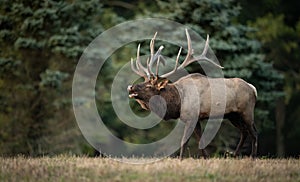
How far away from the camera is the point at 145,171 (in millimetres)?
10414

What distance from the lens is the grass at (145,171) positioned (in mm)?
10039

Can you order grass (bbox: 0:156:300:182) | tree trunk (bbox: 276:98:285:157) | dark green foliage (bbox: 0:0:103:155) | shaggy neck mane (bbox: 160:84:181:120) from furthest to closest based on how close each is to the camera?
tree trunk (bbox: 276:98:285:157) → dark green foliage (bbox: 0:0:103:155) → shaggy neck mane (bbox: 160:84:181:120) → grass (bbox: 0:156:300:182)

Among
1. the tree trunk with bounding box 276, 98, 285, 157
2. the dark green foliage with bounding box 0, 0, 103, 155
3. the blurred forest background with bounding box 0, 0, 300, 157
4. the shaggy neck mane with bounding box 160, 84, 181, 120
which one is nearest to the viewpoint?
the shaggy neck mane with bounding box 160, 84, 181, 120

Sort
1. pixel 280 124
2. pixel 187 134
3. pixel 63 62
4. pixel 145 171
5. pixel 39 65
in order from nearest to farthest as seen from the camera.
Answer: pixel 145 171 < pixel 187 134 < pixel 63 62 < pixel 39 65 < pixel 280 124

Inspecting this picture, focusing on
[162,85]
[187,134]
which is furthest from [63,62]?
[187,134]

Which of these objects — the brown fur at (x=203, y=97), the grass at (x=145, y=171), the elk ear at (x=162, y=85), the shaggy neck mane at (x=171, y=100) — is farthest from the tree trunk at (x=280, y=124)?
the grass at (x=145, y=171)

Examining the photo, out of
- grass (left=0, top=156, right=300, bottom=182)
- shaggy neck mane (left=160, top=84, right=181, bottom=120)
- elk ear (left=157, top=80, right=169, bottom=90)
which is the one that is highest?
elk ear (left=157, top=80, right=169, bottom=90)

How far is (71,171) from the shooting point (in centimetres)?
1033

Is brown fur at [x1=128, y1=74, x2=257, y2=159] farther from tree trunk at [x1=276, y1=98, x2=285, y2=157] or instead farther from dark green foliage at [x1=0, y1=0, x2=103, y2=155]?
tree trunk at [x1=276, y1=98, x2=285, y2=157]

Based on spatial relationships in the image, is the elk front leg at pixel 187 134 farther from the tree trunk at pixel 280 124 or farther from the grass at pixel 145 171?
the tree trunk at pixel 280 124

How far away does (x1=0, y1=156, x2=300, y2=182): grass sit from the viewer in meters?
10.0

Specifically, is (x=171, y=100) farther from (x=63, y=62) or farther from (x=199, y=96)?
(x=63, y=62)

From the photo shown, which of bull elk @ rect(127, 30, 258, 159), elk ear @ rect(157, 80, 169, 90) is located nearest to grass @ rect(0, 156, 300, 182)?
bull elk @ rect(127, 30, 258, 159)

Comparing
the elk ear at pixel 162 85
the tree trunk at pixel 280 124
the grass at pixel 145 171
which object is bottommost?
the tree trunk at pixel 280 124
